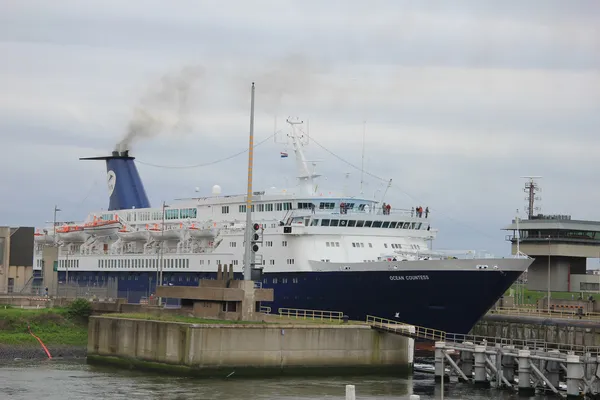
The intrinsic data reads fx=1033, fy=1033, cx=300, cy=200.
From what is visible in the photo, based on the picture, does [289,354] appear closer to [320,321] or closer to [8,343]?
[320,321]

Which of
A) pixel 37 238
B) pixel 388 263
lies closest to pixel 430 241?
pixel 388 263

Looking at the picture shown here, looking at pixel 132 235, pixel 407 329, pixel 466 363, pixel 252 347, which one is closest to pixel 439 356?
pixel 466 363

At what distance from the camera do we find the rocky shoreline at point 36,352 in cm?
5259

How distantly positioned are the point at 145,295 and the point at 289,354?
82.6 ft

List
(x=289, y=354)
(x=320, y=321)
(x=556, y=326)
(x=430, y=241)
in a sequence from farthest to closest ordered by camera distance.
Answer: (x=430, y=241) → (x=556, y=326) → (x=320, y=321) → (x=289, y=354)

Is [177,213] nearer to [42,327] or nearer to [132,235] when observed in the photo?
[132,235]

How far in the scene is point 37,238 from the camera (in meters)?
86.1

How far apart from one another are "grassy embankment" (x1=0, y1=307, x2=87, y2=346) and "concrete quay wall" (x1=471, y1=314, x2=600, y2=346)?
80.5 feet

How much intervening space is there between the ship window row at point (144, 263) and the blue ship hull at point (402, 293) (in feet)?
28.8

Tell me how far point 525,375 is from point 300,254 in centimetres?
2131

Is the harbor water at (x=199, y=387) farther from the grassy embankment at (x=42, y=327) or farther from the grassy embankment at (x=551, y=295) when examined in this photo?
the grassy embankment at (x=551, y=295)

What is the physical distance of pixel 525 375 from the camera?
4247 centimetres

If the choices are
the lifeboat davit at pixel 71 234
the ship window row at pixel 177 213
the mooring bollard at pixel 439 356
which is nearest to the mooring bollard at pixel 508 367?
the mooring bollard at pixel 439 356

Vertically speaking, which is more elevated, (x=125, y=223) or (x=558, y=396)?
(x=125, y=223)
